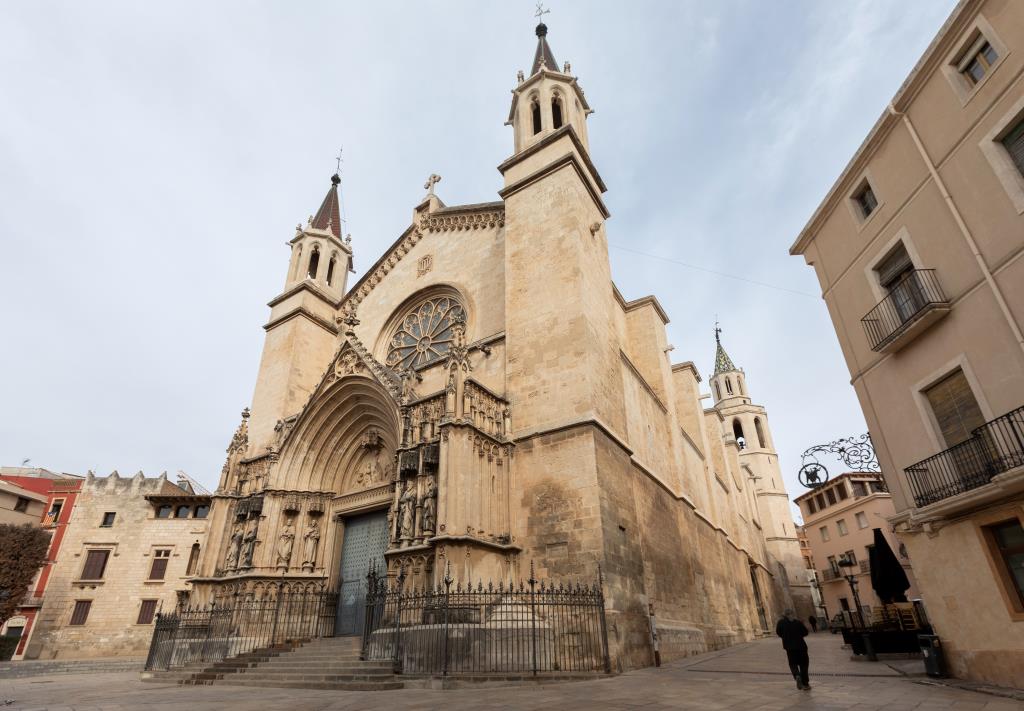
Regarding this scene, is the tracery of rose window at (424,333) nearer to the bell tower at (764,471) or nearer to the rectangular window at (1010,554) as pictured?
the rectangular window at (1010,554)

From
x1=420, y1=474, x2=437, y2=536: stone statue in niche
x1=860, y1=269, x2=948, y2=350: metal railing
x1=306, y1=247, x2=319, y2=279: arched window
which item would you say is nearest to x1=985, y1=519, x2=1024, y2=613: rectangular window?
x1=860, y1=269, x2=948, y2=350: metal railing

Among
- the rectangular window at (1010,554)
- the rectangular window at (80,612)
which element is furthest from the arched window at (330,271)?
the rectangular window at (1010,554)

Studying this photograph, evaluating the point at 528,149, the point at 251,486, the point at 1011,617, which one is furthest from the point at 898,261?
the point at 251,486

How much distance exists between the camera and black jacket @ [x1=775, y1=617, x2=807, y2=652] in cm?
730

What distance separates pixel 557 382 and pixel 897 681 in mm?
7203

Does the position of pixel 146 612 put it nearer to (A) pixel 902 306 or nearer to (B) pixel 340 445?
(B) pixel 340 445

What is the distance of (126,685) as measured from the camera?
10336mm

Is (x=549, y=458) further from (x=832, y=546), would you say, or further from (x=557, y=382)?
(x=832, y=546)

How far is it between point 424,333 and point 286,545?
7014mm

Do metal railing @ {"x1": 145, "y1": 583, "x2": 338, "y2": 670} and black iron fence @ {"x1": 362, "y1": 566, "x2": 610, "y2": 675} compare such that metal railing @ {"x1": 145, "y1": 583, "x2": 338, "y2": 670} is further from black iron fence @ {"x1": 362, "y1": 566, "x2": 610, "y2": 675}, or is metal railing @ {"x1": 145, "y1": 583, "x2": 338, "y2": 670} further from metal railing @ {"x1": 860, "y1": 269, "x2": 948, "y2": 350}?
metal railing @ {"x1": 860, "y1": 269, "x2": 948, "y2": 350}

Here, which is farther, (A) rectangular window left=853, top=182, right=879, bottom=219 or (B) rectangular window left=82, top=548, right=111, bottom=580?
(B) rectangular window left=82, top=548, right=111, bottom=580

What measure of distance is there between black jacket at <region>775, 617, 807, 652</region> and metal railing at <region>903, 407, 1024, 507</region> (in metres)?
2.80

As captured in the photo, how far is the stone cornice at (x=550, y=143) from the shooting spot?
1451 cm

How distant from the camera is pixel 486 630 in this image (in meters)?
8.52
